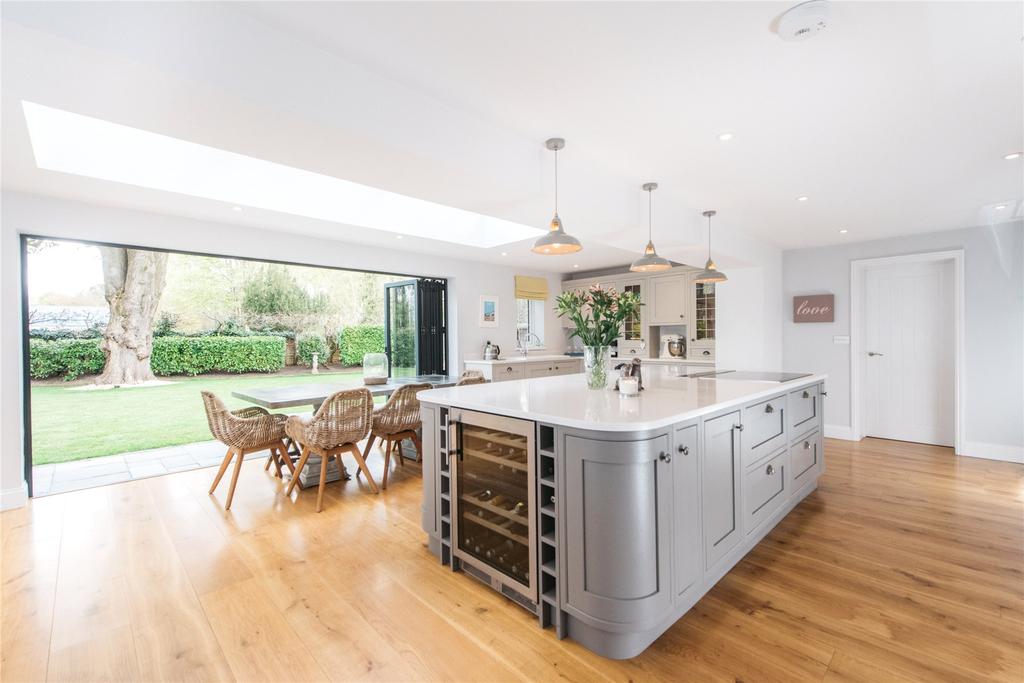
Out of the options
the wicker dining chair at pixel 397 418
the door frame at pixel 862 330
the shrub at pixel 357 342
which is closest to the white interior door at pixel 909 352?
the door frame at pixel 862 330

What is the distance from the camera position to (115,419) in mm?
6414

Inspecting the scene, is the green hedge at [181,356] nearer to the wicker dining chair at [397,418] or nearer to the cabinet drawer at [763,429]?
the wicker dining chair at [397,418]

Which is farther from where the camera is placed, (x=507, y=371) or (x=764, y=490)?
(x=507, y=371)

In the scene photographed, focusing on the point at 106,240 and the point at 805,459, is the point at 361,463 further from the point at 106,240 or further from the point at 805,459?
the point at 805,459

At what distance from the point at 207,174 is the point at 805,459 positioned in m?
4.92

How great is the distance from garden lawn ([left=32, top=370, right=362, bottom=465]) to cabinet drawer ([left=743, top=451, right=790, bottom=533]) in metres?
3.95

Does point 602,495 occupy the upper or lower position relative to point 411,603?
upper

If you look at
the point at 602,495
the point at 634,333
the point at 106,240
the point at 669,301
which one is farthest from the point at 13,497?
the point at 669,301

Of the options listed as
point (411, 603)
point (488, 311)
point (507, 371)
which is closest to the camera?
point (411, 603)

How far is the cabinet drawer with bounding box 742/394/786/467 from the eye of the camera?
2.39 meters

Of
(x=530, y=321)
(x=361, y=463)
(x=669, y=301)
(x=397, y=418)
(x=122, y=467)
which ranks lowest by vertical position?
(x=122, y=467)

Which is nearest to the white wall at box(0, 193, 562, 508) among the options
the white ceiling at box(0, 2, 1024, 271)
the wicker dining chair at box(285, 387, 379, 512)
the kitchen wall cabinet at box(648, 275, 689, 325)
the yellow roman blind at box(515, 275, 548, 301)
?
the white ceiling at box(0, 2, 1024, 271)

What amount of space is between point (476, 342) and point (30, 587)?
4.71 metres

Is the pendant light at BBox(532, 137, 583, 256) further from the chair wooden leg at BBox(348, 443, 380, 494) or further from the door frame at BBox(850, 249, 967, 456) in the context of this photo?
the door frame at BBox(850, 249, 967, 456)
